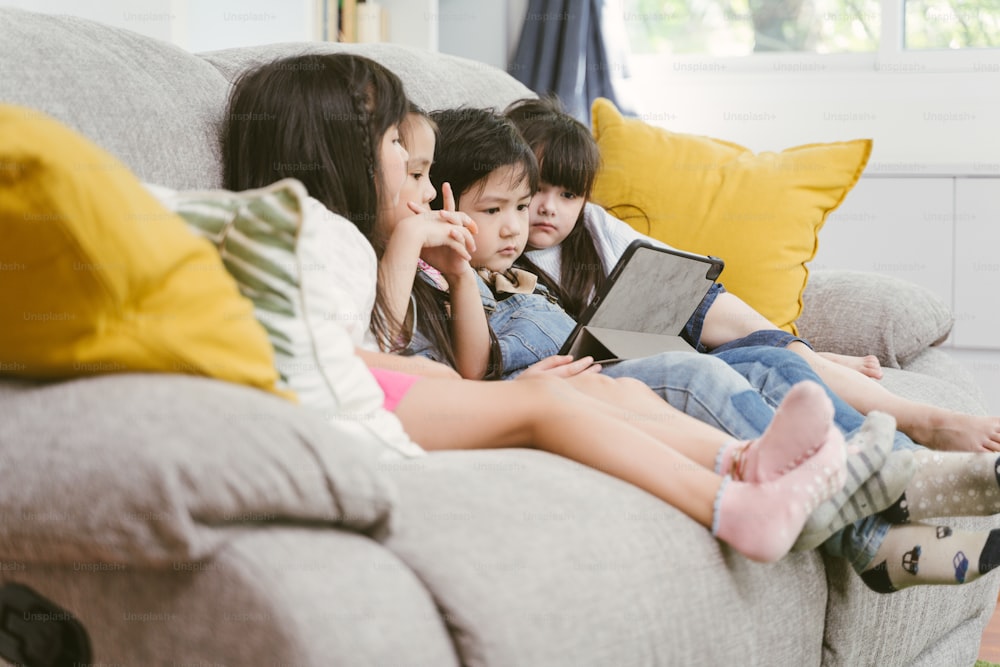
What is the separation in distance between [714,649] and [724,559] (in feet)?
0.28

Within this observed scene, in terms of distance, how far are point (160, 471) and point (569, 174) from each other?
1254 millimetres

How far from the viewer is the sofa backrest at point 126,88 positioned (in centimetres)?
119

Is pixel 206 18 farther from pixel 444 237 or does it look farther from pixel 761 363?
pixel 761 363

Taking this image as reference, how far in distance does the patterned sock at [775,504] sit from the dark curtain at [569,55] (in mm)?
2309

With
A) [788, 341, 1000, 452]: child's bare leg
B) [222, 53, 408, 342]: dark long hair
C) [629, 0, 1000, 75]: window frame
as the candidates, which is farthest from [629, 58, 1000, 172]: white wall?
[222, 53, 408, 342]: dark long hair

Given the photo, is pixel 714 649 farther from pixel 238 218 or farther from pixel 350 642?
pixel 238 218

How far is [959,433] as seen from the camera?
147 centimetres

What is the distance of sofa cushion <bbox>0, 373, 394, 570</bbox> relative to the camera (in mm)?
717

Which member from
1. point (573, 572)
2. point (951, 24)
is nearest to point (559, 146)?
point (573, 572)

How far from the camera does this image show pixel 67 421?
764 mm

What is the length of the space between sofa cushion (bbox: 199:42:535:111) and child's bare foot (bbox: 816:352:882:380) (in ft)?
2.54

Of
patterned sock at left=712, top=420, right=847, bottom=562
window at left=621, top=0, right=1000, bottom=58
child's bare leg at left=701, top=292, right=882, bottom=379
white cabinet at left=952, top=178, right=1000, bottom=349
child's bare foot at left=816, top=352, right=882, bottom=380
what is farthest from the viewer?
window at left=621, top=0, right=1000, bottom=58

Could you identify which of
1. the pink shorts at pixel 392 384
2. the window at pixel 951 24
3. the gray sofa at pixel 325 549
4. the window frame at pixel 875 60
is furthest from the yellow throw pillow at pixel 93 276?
the window at pixel 951 24

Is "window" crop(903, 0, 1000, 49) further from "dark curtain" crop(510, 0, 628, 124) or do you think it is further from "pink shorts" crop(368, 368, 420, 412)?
"pink shorts" crop(368, 368, 420, 412)
